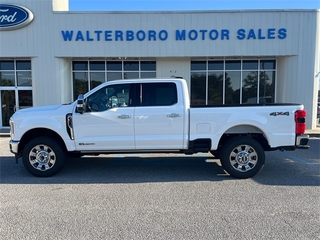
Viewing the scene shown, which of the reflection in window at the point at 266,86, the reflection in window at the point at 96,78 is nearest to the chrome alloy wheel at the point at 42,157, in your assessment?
the reflection in window at the point at 96,78

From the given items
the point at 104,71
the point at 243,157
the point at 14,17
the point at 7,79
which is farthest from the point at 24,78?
the point at 243,157

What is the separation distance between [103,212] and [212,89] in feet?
37.6

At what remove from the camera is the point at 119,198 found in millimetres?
4270

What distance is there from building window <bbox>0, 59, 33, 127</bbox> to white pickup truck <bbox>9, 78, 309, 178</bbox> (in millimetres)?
9565

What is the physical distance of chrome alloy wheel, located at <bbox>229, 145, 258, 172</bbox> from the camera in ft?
17.3

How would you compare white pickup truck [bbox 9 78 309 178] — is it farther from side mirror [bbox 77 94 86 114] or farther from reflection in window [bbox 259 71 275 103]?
reflection in window [bbox 259 71 275 103]

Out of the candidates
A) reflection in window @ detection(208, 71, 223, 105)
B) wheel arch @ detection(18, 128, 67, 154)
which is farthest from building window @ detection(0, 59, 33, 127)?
reflection in window @ detection(208, 71, 223, 105)

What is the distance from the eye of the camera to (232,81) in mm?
A: 14102

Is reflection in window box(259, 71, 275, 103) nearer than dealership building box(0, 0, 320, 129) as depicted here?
No

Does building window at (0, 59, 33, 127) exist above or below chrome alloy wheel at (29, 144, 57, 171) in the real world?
above

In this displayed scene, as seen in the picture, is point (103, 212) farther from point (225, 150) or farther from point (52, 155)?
point (225, 150)

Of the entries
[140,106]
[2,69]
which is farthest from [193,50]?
[2,69]

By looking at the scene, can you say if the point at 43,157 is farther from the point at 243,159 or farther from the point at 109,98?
the point at 243,159

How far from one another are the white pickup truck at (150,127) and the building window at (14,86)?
9.56 metres
